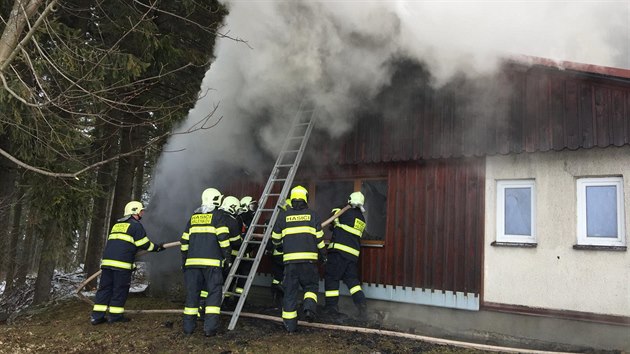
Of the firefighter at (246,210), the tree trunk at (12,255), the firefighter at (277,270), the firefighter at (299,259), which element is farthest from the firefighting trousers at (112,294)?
the tree trunk at (12,255)

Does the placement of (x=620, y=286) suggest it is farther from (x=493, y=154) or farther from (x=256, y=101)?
(x=256, y=101)

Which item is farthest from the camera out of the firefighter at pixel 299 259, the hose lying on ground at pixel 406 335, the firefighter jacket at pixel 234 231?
the firefighter jacket at pixel 234 231

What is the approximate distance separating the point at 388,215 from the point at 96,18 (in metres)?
6.58

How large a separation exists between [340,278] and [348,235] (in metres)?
0.66

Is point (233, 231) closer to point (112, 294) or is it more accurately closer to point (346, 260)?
point (346, 260)

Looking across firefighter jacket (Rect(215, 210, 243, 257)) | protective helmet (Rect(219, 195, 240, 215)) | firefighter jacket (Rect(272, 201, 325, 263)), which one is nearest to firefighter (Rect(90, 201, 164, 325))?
firefighter jacket (Rect(215, 210, 243, 257))

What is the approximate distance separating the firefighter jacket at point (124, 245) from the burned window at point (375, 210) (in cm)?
401

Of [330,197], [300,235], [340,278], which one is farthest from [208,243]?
[330,197]

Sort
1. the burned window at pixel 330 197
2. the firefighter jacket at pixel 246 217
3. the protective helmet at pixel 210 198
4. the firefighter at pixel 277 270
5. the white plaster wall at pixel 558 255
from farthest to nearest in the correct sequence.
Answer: the burned window at pixel 330 197
the firefighter jacket at pixel 246 217
the firefighter at pixel 277 270
the protective helmet at pixel 210 198
the white plaster wall at pixel 558 255

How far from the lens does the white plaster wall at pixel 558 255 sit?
512 centimetres

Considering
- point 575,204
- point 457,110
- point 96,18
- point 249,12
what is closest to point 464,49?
point 457,110

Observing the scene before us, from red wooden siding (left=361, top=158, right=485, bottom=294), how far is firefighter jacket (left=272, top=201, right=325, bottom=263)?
1.28 m

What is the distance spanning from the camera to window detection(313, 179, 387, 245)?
27.2ft

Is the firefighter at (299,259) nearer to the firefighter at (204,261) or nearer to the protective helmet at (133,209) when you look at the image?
the firefighter at (204,261)
